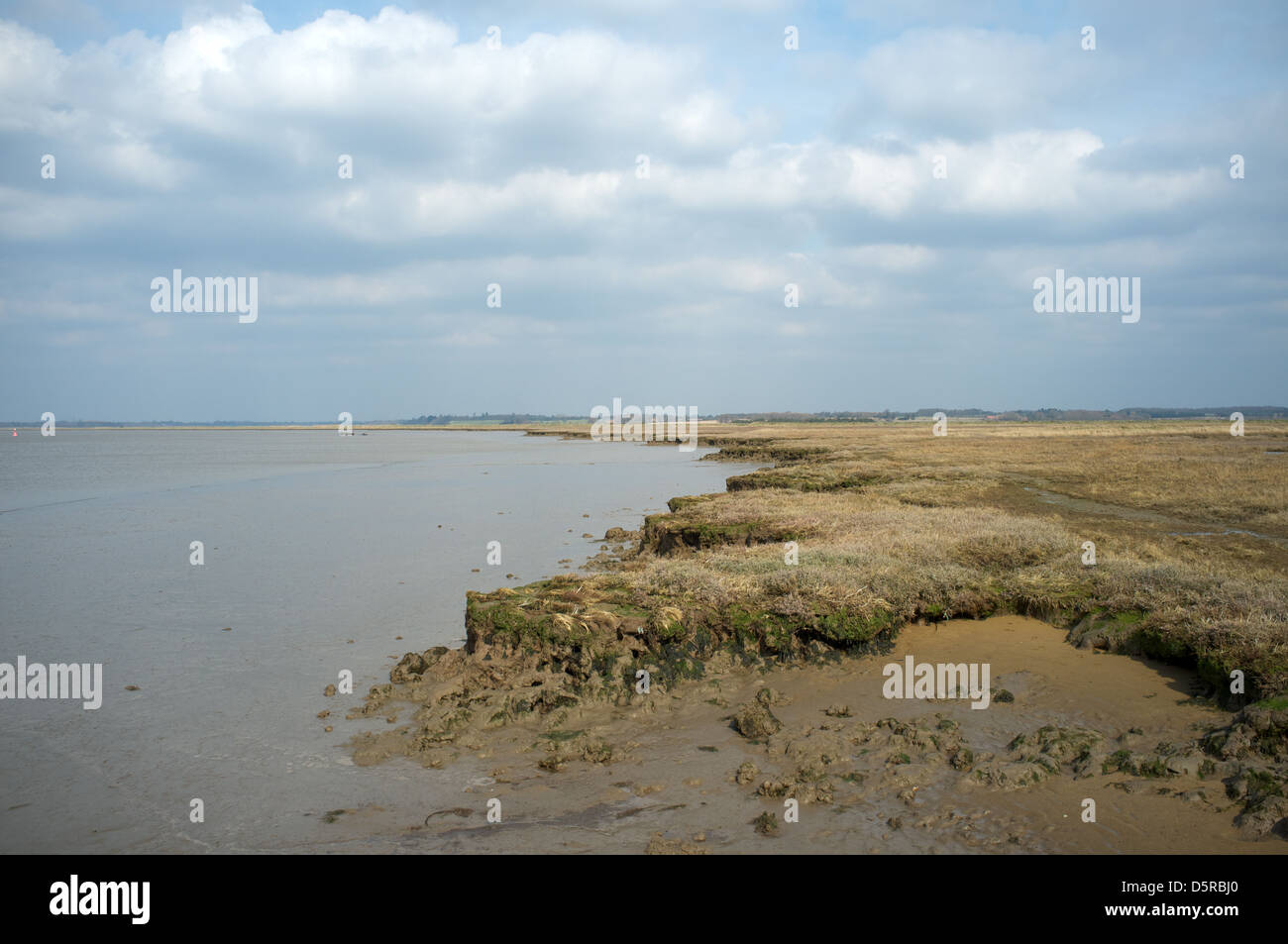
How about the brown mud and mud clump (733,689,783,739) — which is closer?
the brown mud

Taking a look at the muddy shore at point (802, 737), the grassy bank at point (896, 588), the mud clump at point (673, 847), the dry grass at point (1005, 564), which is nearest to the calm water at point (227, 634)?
the muddy shore at point (802, 737)

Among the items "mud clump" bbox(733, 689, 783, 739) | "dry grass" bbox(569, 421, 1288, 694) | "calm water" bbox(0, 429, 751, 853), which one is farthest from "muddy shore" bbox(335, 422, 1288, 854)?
"calm water" bbox(0, 429, 751, 853)

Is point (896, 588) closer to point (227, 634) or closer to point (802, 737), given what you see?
point (802, 737)

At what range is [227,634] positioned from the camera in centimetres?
1291

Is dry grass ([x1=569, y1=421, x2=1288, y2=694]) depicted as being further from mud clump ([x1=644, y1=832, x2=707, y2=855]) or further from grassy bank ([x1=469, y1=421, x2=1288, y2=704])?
mud clump ([x1=644, y1=832, x2=707, y2=855])

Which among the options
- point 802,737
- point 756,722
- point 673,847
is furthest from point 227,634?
point 673,847

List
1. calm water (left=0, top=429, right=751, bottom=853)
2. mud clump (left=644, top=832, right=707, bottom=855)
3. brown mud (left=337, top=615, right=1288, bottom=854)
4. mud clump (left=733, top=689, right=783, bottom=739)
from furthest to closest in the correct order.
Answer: mud clump (left=733, top=689, right=783, bottom=739)
calm water (left=0, top=429, right=751, bottom=853)
brown mud (left=337, top=615, right=1288, bottom=854)
mud clump (left=644, top=832, right=707, bottom=855)

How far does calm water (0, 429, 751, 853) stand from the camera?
691 centimetres

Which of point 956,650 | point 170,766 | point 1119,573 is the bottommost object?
point 170,766

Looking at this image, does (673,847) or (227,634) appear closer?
(673,847)
